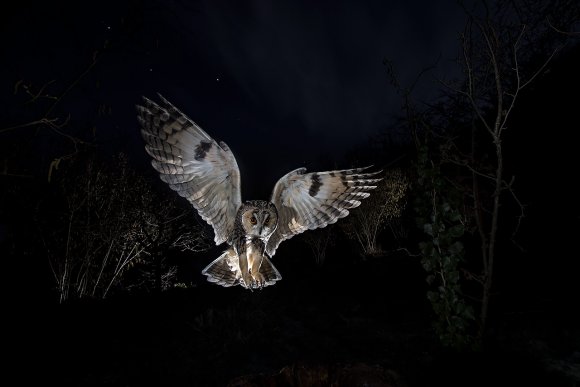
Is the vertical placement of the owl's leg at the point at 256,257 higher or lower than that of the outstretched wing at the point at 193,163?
lower

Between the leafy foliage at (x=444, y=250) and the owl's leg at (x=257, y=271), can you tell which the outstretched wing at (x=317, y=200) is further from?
the leafy foliage at (x=444, y=250)

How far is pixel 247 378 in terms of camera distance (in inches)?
96.9

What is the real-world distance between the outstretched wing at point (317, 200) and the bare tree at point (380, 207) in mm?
14494

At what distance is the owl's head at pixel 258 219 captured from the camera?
2.94m

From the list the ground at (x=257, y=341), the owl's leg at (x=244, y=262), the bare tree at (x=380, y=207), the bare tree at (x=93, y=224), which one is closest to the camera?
the owl's leg at (x=244, y=262)

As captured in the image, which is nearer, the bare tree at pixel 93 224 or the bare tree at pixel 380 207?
the bare tree at pixel 93 224

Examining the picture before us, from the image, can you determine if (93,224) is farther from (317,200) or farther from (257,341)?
(317,200)

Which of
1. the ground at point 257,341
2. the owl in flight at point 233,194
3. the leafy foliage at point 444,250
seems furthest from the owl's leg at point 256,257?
the ground at point 257,341

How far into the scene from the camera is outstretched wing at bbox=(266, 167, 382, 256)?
358cm

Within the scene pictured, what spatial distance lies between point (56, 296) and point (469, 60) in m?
12.5

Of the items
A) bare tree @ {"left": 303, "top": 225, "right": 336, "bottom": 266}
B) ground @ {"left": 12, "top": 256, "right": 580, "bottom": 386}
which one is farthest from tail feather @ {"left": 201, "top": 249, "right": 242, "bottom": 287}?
bare tree @ {"left": 303, "top": 225, "right": 336, "bottom": 266}

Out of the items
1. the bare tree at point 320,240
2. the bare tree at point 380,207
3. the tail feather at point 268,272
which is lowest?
the tail feather at point 268,272

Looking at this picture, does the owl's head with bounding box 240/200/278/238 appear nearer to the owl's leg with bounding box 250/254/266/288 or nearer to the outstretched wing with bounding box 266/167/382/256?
the owl's leg with bounding box 250/254/266/288

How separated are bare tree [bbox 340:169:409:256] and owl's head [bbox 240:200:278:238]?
1542cm
